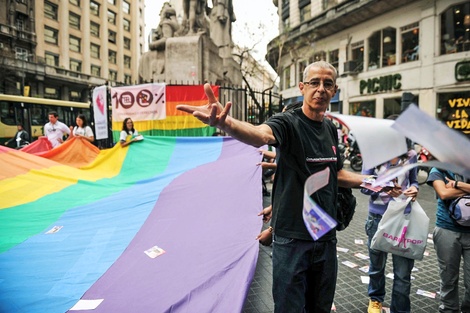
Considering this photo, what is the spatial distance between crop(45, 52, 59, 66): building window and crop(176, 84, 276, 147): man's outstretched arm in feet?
159

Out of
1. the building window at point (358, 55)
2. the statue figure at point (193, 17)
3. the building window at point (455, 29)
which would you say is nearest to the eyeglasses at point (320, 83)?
the statue figure at point (193, 17)

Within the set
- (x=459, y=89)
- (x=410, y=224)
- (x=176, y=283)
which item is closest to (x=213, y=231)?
(x=176, y=283)

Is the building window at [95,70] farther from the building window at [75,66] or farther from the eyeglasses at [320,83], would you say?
the eyeglasses at [320,83]

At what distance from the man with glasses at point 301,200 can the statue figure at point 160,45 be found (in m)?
11.5

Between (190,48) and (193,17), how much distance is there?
7.48 ft

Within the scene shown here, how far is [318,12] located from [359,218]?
1015 inches

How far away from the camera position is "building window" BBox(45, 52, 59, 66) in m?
41.7

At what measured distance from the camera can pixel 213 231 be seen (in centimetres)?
306

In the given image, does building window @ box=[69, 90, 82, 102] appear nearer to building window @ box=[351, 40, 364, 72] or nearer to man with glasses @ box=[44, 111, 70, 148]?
building window @ box=[351, 40, 364, 72]

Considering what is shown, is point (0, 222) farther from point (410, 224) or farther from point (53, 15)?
point (53, 15)

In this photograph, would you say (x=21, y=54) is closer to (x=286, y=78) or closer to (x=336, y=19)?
(x=286, y=78)

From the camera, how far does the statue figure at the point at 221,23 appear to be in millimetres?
14883

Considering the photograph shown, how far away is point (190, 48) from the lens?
11742 mm

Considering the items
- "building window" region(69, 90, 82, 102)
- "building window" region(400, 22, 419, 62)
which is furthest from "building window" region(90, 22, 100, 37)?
"building window" region(400, 22, 419, 62)
